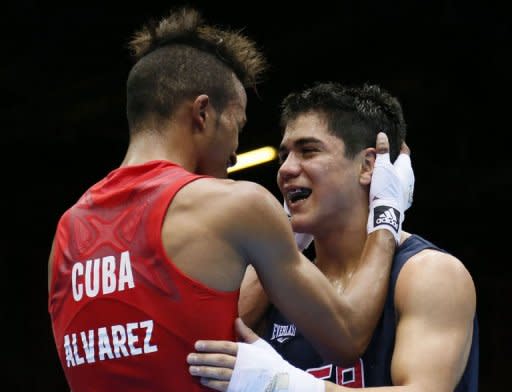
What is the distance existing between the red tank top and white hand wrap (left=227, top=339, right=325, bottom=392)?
8 cm

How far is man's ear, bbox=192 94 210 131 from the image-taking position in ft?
7.48

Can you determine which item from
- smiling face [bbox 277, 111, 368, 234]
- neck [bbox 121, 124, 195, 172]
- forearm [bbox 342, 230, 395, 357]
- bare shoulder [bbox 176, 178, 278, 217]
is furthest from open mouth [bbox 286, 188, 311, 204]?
bare shoulder [bbox 176, 178, 278, 217]

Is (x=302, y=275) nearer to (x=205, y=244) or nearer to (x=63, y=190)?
(x=205, y=244)

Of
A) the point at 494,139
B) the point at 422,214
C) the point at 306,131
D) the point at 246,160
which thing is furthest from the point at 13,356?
the point at 306,131

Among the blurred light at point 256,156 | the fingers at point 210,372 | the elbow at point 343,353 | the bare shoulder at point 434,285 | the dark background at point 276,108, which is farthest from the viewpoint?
the blurred light at point 256,156

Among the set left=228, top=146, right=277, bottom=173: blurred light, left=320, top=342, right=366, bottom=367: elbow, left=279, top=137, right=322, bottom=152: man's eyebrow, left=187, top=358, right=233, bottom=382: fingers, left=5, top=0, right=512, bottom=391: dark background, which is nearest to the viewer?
left=187, top=358, right=233, bottom=382: fingers

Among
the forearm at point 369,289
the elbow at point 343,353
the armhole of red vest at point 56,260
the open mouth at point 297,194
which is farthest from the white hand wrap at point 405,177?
the armhole of red vest at point 56,260

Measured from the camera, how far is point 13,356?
890 cm

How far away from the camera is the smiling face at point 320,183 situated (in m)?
2.95

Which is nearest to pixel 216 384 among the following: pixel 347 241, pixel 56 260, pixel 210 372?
pixel 210 372

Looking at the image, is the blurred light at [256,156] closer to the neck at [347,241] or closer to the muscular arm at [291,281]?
the neck at [347,241]

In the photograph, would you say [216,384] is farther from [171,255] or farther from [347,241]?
[347,241]

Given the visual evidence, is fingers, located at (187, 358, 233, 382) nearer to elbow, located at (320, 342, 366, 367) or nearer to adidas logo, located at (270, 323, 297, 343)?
elbow, located at (320, 342, 366, 367)

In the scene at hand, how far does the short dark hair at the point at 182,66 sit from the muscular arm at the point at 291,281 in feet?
1.20
